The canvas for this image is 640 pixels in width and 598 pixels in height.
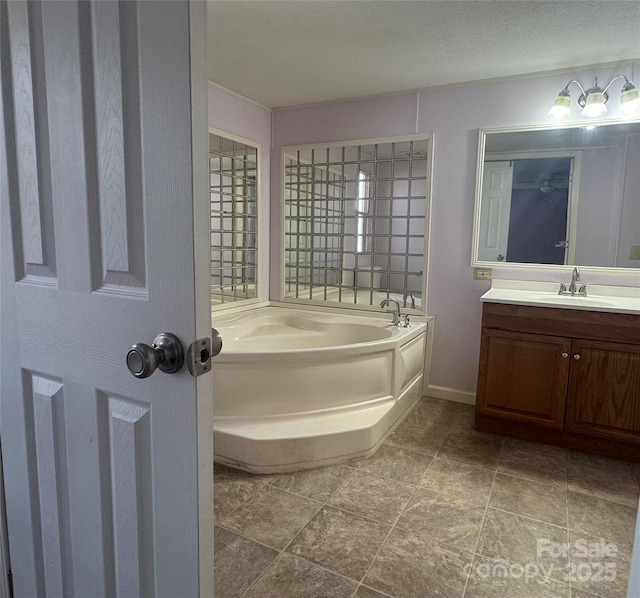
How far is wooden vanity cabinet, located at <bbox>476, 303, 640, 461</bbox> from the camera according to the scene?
2.32 meters

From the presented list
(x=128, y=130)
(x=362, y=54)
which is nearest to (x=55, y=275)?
(x=128, y=130)

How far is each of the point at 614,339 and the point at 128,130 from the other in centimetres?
252

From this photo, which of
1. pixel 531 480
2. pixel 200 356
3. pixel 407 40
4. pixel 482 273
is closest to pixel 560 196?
pixel 482 273

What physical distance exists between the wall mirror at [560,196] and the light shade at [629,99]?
0.37 feet

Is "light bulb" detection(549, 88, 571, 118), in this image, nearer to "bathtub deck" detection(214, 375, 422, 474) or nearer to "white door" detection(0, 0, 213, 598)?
"bathtub deck" detection(214, 375, 422, 474)

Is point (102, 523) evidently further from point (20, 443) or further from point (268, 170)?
point (268, 170)

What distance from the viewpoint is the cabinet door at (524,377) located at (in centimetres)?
247

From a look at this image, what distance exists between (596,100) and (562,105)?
0.18 m

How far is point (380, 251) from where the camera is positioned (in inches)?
141

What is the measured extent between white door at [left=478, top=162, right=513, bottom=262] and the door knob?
2.77 m

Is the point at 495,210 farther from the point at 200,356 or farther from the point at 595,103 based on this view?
the point at 200,356

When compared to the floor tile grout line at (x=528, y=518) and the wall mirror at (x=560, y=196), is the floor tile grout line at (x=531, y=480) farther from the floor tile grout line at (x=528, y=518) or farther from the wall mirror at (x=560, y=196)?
the wall mirror at (x=560, y=196)

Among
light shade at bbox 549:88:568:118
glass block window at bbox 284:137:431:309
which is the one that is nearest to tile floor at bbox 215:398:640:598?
glass block window at bbox 284:137:431:309

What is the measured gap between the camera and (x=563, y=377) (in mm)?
2451
